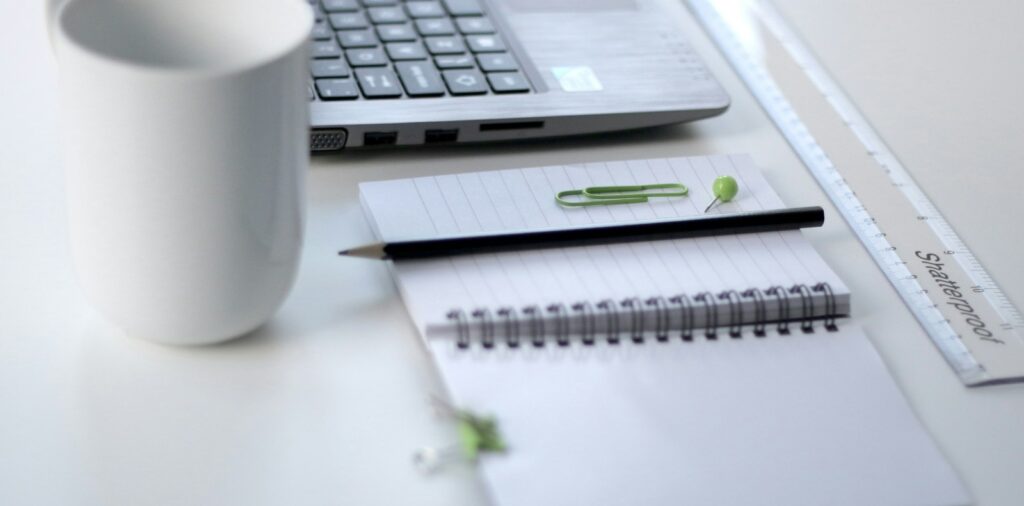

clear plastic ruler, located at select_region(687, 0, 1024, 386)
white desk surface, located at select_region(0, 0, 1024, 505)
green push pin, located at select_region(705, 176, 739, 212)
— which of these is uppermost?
clear plastic ruler, located at select_region(687, 0, 1024, 386)

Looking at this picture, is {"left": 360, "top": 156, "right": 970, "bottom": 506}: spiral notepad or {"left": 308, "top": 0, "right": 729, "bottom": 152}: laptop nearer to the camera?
{"left": 360, "top": 156, "right": 970, "bottom": 506}: spiral notepad

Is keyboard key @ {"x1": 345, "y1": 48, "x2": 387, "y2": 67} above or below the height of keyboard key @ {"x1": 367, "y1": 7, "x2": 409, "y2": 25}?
below

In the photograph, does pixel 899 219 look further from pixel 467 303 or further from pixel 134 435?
pixel 134 435

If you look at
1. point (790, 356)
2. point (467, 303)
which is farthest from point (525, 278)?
point (790, 356)

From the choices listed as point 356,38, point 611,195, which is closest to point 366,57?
point 356,38

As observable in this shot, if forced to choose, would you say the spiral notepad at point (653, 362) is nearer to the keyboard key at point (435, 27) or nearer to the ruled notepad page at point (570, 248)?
the ruled notepad page at point (570, 248)

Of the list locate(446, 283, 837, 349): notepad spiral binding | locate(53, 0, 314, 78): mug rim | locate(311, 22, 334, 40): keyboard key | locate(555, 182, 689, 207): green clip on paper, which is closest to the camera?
locate(53, 0, 314, 78): mug rim

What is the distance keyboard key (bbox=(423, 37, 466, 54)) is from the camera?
85 centimetres

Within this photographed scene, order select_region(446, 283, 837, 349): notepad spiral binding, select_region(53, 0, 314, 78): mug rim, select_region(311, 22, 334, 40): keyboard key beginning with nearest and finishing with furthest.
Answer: select_region(53, 0, 314, 78): mug rim, select_region(446, 283, 837, 349): notepad spiral binding, select_region(311, 22, 334, 40): keyboard key

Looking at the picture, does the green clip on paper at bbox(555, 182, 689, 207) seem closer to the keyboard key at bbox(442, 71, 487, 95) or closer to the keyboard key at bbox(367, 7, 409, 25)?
the keyboard key at bbox(442, 71, 487, 95)

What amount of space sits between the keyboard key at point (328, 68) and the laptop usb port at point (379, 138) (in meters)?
0.05

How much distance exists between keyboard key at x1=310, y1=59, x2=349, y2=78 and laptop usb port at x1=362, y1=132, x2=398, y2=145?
0.16 ft

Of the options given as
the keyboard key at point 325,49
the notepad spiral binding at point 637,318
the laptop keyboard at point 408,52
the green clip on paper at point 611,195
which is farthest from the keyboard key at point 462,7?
the notepad spiral binding at point 637,318

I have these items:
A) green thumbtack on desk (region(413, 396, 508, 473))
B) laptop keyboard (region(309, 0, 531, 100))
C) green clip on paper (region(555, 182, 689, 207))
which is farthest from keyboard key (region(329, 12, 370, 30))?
green thumbtack on desk (region(413, 396, 508, 473))
